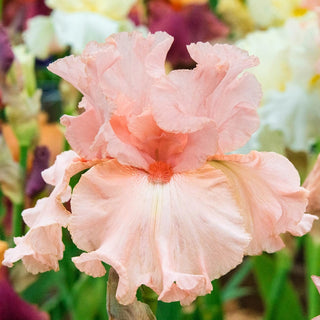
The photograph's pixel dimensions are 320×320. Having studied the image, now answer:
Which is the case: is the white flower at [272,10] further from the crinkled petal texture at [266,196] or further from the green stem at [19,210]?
the crinkled petal texture at [266,196]

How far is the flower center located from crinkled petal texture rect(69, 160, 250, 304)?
→ 2cm

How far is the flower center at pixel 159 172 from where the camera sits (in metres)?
0.49

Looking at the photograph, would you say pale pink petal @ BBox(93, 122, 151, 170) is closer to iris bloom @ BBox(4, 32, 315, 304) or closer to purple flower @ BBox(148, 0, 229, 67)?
iris bloom @ BBox(4, 32, 315, 304)

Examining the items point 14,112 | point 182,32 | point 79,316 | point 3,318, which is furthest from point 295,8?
point 3,318

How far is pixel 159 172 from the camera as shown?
501 mm

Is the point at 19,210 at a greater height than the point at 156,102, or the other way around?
the point at 156,102

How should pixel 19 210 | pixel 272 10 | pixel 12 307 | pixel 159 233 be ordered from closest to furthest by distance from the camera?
pixel 159 233 → pixel 12 307 → pixel 19 210 → pixel 272 10

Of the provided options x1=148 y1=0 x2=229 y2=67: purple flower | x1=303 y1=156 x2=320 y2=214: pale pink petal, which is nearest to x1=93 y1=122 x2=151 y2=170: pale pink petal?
x1=303 y1=156 x2=320 y2=214: pale pink petal

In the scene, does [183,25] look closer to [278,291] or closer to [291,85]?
[291,85]

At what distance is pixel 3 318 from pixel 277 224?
1.16 feet

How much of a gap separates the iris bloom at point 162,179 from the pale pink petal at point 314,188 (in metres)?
0.05

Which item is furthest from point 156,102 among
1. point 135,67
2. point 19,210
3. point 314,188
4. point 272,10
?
point 272,10

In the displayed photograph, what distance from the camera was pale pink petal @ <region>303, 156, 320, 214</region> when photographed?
0.56 meters

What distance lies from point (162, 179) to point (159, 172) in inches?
0.4
